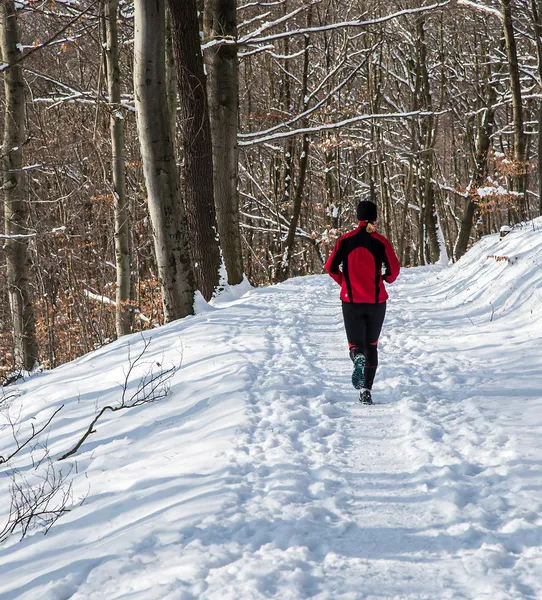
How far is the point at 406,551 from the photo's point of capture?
3.19 metres

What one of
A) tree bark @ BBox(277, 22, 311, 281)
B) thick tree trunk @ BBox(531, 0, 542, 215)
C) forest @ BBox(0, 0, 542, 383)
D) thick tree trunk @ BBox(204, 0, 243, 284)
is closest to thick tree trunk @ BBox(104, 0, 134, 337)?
forest @ BBox(0, 0, 542, 383)

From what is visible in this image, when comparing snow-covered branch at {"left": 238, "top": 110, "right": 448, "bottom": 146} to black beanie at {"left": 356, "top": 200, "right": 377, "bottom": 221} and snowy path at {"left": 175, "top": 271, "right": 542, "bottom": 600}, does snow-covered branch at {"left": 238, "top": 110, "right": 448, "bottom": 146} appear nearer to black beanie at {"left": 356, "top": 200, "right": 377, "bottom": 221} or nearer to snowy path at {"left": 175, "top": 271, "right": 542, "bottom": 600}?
black beanie at {"left": 356, "top": 200, "right": 377, "bottom": 221}

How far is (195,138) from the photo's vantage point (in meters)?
10.9

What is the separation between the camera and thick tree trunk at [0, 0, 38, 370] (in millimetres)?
9977

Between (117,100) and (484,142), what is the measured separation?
1169cm

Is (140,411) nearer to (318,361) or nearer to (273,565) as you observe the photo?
(318,361)

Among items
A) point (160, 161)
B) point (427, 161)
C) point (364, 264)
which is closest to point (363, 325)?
point (364, 264)

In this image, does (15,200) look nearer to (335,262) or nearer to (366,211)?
(335,262)

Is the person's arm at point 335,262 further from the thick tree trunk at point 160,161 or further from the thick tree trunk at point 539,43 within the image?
the thick tree trunk at point 539,43

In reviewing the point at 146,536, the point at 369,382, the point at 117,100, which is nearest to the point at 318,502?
the point at 146,536

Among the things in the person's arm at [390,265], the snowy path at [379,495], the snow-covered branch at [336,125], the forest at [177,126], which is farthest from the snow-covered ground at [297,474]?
the snow-covered branch at [336,125]

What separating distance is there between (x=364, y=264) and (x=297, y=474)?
8.36 ft

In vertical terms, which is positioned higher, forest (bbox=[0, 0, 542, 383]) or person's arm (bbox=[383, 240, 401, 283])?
forest (bbox=[0, 0, 542, 383])

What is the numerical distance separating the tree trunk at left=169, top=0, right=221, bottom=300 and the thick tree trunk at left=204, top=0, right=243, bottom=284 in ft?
4.55
